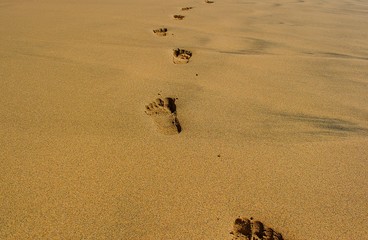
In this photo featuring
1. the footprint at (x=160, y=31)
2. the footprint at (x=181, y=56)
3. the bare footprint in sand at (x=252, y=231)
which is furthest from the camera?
the footprint at (x=160, y=31)

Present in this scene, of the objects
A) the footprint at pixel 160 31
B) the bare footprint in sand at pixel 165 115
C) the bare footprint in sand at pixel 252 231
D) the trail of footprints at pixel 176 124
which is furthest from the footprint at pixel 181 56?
the bare footprint in sand at pixel 252 231

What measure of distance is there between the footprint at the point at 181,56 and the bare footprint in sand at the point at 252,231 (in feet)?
4.24

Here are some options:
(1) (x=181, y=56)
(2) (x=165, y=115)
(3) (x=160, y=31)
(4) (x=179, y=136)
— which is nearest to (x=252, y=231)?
(4) (x=179, y=136)

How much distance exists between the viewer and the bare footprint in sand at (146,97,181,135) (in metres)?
1.41

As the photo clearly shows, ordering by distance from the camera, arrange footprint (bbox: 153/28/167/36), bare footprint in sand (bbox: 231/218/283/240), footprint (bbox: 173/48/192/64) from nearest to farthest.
→ bare footprint in sand (bbox: 231/218/283/240) → footprint (bbox: 173/48/192/64) → footprint (bbox: 153/28/167/36)

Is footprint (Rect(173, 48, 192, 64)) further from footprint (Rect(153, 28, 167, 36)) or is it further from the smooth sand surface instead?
footprint (Rect(153, 28, 167, 36))

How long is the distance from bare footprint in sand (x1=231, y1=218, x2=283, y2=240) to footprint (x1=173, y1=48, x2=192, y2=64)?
1293 mm

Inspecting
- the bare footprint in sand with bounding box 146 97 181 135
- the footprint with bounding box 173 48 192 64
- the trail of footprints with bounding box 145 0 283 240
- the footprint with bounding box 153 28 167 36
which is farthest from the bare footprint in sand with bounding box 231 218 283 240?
the footprint with bounding box 153 28 167 36

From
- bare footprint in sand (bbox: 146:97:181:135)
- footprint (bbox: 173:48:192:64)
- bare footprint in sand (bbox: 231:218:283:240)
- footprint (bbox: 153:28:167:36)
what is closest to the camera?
bare footprint in sand (bbox: 231:218:283:240)

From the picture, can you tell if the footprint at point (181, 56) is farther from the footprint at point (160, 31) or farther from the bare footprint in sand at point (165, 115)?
the bare footprint in sand at point (165, 115)

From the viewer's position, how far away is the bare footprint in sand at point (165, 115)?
1.41 metres

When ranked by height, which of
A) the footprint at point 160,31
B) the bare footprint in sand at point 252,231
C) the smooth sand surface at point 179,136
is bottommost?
the bare footprint in sand at point 252,231

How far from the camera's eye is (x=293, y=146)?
133cm

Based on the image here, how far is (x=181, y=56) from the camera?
7.14 ft
